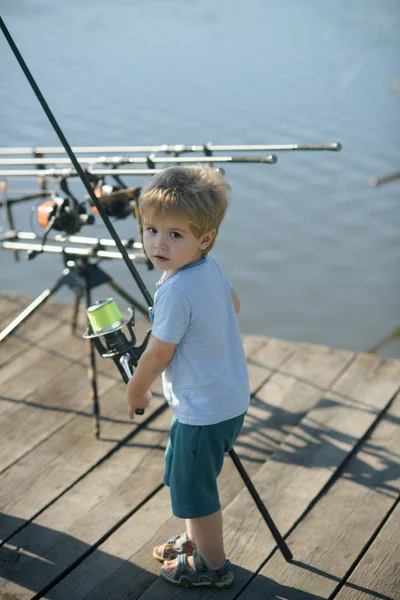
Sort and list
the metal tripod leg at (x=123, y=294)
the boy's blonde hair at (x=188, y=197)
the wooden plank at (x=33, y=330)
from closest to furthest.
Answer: the boy's blonde hair at (x=188, y=197) → the metal tripod leg at (x=123, y=294) → the wooden plank at (x=33, y=330)

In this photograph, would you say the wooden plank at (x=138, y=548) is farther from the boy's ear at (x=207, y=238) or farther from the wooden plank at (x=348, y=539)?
the boy's ear at (x=207, y=238)

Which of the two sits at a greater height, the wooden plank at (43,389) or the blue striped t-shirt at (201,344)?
the blue striped t-shirt at (201,344)

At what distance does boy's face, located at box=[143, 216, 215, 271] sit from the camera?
5.80 feet

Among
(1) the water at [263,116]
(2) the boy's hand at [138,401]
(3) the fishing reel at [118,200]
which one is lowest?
(1) the water at [263,116]

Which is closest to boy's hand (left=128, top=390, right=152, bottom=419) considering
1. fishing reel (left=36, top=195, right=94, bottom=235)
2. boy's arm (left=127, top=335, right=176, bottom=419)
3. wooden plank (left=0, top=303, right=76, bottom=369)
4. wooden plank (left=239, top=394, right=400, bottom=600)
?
boy's arm (left=127, top=335, right=176, bottom=419)

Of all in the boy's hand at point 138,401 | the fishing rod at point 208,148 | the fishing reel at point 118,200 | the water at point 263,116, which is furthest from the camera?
the water at point 263,116

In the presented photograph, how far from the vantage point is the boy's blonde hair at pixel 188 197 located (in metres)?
1.75

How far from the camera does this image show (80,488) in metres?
2.50

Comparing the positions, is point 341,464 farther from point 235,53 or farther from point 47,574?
point 235,53

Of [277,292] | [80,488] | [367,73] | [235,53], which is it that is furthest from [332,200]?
[80,488]

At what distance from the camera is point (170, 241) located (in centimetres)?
178

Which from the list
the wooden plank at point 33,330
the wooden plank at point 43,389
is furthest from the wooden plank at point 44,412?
the wooden plank at point 33,330

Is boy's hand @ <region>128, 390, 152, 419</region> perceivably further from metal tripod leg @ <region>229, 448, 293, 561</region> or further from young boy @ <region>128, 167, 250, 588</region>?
metal tripod leg @ <region>229, 448, 293, 561</region>

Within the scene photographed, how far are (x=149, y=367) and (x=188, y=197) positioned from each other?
390 millimetres
